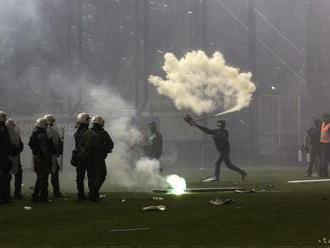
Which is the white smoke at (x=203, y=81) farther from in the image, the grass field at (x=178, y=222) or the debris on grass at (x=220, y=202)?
the debris on grass at (x=220, y=202)

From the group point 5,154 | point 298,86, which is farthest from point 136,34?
point 5,154

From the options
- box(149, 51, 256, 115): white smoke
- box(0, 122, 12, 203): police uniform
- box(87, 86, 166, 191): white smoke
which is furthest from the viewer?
box(149, 51, 256, 115): white smoke

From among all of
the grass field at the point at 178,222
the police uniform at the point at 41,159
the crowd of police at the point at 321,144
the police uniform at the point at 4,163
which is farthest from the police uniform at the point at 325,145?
the police uniform at the point at 4,163

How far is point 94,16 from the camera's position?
3538 centimetres

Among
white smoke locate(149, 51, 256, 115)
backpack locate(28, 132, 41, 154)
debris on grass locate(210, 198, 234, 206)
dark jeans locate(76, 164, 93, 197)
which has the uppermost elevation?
white smoke locate(149, 51, 256, 115)

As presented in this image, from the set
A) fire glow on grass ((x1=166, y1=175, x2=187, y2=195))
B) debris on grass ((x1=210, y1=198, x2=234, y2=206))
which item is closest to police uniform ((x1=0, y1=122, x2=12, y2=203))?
fire glow on grass ((x1=166, y1=175, x2=187, y2=195))

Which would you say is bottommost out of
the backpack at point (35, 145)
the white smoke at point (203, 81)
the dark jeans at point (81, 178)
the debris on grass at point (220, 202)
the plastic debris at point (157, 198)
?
the plastic debris at point (157, 198)

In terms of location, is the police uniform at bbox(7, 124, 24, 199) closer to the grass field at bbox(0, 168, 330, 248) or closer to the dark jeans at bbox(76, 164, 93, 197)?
the grass field at bbox(0, 168, 330, 248)

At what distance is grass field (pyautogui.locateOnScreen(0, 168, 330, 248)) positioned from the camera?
26.6 feet

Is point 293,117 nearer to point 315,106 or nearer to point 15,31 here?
point 315,106

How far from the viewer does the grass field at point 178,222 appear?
8102mm

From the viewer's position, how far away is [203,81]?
20703 millimetres

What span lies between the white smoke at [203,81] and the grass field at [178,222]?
7.18 m

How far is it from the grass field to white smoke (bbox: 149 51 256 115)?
7180mm
